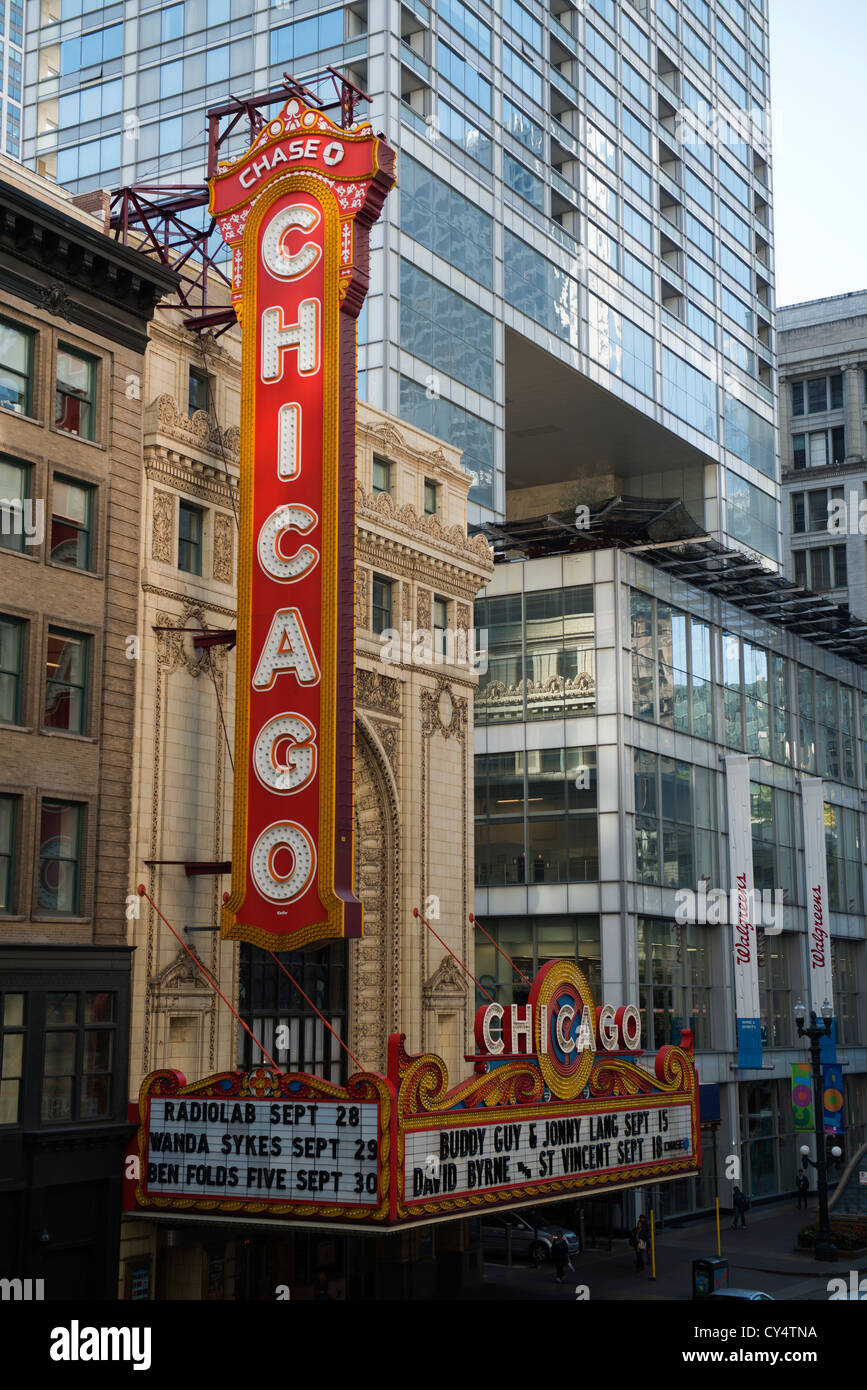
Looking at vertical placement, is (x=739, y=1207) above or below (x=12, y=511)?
below

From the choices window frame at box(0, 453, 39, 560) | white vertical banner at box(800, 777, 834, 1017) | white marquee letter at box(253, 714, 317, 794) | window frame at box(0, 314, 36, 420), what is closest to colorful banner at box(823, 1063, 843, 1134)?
white vertical banner at box(800, 777, 834, 1017)

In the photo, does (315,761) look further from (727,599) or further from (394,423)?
(727,599)

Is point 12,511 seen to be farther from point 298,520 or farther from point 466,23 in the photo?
point 466,23

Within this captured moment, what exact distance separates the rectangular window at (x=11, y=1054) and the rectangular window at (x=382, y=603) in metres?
14.1

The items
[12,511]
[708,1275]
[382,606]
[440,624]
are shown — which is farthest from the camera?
[440,624]

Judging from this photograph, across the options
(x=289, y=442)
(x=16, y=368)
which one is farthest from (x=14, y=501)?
(x=289, y=442)

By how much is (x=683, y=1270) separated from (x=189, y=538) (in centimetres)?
2610

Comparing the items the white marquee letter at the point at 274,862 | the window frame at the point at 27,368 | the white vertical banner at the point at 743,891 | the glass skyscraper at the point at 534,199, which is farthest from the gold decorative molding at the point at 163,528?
the white vertical banner at the point at 743,891

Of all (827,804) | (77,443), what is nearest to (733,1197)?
(827,804)

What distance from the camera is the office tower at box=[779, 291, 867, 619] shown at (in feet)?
329

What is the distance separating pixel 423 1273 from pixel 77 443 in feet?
71.5

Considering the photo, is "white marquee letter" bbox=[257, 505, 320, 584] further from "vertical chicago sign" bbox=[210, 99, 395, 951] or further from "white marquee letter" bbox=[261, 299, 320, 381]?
"white marquee letter" bbox=[261, 299, 320, 381]

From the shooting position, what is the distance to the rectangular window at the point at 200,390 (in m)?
33.4

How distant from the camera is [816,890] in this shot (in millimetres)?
66375
